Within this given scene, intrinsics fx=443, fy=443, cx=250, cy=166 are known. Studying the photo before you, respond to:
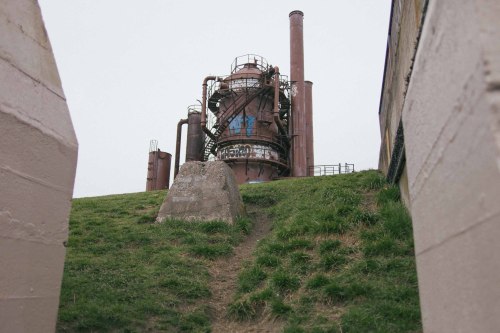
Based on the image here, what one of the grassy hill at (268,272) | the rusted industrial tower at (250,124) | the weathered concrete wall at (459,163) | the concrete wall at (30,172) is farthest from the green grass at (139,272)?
the rusted industrial tower at (250,124)

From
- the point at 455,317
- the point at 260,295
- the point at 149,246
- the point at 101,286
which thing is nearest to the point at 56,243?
the point at 101,286

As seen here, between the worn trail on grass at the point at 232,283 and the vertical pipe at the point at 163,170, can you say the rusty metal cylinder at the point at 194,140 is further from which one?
the worn trail on grass at the point at 232,283

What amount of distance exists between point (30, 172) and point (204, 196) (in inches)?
279

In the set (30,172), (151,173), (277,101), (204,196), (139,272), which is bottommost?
(139,272)

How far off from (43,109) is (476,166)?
3.44 meters

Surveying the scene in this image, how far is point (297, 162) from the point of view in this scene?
24328mm

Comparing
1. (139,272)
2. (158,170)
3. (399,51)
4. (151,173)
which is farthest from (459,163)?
(151,173)

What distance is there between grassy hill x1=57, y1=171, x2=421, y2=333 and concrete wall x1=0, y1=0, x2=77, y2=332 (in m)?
1.46

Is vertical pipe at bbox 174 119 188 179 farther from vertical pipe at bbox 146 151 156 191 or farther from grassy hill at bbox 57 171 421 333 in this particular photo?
grassy hill at bbox 57 171 421 333

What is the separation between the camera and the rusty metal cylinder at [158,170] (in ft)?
84.4

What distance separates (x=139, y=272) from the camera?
259 inches

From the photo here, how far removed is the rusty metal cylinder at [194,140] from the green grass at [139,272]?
1540 cm

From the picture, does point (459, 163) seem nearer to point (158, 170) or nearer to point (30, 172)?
point (30, 172)

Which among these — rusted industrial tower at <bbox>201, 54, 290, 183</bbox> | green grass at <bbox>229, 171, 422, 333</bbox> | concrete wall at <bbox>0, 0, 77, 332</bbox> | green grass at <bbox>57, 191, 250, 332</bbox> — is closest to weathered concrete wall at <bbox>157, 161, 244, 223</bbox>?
green grass at <bbox>57, 191, 250, 332</bbox>
